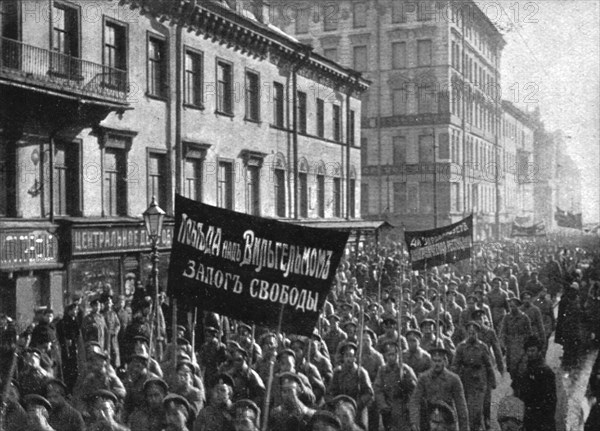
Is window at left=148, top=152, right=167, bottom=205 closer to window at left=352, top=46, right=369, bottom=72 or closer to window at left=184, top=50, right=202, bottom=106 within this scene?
window at left=184, top=50, right=202, bottom=106

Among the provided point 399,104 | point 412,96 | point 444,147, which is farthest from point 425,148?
point 412,96

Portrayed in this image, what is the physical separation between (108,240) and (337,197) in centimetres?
1599

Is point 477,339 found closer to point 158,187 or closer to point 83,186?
point 83,186

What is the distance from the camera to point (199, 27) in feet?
72.2

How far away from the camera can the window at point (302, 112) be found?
29.1 metres

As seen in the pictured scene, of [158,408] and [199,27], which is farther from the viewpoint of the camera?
[199,27]

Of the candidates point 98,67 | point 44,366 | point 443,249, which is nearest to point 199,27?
point 98,67

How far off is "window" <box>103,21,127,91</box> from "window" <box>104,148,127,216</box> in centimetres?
178

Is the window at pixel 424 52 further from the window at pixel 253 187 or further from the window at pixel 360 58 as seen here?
the window at pixel 253 187

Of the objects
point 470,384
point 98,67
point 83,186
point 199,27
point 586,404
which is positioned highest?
point 199,27

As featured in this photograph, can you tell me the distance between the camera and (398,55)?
4900 centimetres

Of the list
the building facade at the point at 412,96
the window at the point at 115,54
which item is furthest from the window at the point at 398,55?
the window at the point at 115,54

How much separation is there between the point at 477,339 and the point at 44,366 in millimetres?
5474

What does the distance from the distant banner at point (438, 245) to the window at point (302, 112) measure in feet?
47.4
